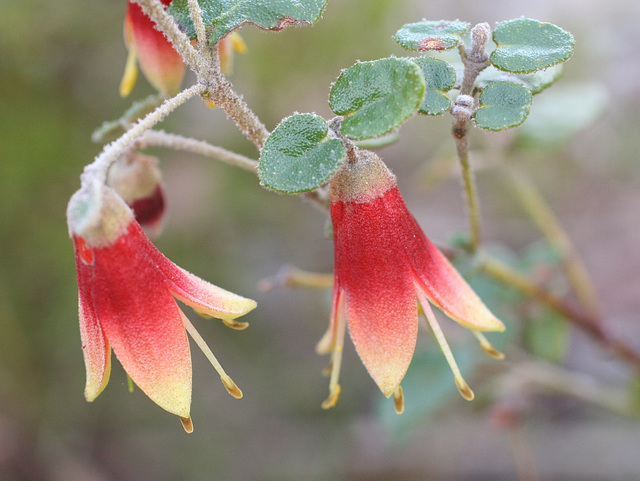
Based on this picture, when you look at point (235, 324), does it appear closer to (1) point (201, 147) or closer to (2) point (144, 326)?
(2) point (144, 326)

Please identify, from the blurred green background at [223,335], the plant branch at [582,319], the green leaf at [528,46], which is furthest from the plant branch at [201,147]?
the blurred green background at [223,335]

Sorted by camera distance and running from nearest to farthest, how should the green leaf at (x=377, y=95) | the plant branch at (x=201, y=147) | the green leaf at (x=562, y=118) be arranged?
the green leaf at (x=377, y=95)
the plant branch at (x=201, y=147)
the green leaf at (x=562, y=118)

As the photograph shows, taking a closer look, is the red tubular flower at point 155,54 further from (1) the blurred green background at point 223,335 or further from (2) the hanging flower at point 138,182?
(1) the blurred green background at point 223,335

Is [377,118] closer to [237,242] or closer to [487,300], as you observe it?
[487,300]

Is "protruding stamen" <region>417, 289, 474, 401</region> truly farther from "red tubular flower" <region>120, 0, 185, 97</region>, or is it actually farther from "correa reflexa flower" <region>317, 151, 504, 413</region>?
"red tubular flower" <region>120, 0, 185, 97</region>

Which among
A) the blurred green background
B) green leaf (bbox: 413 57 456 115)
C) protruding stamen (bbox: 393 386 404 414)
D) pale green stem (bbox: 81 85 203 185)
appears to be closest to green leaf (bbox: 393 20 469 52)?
green leaf (bbox: 413 57 456 115)
